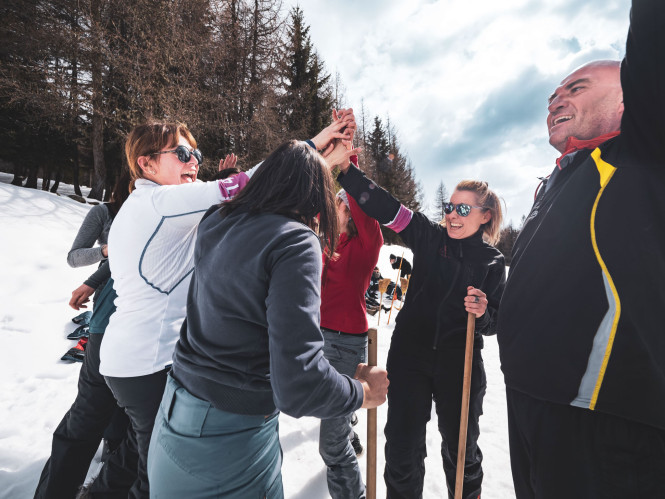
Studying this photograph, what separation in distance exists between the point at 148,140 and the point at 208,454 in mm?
1557

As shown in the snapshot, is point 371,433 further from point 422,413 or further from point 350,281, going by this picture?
point 350,281

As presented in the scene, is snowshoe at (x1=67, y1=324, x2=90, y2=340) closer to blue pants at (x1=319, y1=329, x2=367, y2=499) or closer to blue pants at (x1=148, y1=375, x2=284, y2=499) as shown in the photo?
blue pants at (x1=319, y1=329, x2=367, y2=499)

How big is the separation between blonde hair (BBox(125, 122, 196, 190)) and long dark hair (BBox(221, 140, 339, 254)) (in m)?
0.85

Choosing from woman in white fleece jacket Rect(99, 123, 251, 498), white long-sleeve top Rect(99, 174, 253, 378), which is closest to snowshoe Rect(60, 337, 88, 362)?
woman in white fleece jacket Rect(99, 123, 251, 498)

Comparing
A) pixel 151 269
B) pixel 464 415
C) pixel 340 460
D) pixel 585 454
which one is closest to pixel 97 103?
pixel 151 269

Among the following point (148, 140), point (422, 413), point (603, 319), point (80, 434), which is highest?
point (148, 140)

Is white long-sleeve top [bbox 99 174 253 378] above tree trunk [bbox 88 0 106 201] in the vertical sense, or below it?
below

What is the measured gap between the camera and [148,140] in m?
1.68

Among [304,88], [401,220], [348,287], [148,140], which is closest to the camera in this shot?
[148,140]

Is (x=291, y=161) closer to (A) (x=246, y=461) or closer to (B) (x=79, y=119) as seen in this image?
(A) (x=246, y=461)

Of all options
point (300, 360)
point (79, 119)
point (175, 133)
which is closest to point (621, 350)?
point (300, 360)

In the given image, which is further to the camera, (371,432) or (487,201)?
(487,201)

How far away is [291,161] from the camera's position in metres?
1.12

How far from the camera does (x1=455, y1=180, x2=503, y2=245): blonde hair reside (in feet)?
7.77
